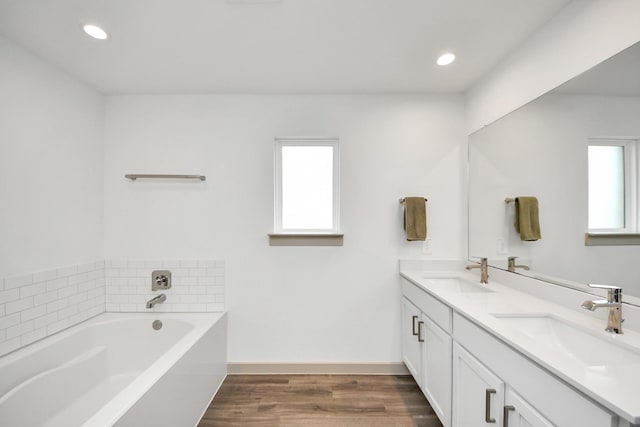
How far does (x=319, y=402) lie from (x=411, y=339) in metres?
0.85

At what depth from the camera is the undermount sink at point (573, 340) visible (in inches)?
42.4

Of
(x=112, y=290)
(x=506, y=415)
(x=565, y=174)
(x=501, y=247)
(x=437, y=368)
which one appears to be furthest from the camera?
(x=112, y=290)

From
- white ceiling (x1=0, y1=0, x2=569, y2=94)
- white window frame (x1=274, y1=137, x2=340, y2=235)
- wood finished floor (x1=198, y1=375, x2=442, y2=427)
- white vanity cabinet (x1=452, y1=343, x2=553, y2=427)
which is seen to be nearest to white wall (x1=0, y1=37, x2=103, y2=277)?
white ceiling (x1=0, y1=0, x2=569, y2=94)

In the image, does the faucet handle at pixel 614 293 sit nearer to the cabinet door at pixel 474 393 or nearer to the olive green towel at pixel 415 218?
the cabinet door at pixel 474 393

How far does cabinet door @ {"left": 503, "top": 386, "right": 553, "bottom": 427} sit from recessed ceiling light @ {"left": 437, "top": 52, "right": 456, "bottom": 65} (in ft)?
6.32

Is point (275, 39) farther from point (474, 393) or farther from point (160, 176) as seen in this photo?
point (474, 393)

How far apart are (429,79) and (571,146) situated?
1113mm

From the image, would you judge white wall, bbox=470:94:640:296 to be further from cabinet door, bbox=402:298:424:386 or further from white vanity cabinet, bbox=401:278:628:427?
cabinet door, bbox=402:298:424:386

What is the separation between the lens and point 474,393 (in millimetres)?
1355

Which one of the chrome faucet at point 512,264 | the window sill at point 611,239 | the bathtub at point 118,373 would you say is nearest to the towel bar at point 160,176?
the bathtub at point 118,373

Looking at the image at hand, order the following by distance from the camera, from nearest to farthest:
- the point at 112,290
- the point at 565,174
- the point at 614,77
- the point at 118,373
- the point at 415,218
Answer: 1. the point at 614,77
2. the point at 565,174
3. the point at 118,373
4. the point at 415,218
5. the point at 112,290

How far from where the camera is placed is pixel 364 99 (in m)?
2.42

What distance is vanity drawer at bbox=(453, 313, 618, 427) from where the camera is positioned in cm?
81

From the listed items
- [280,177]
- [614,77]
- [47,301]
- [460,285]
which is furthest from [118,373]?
[614,77]
